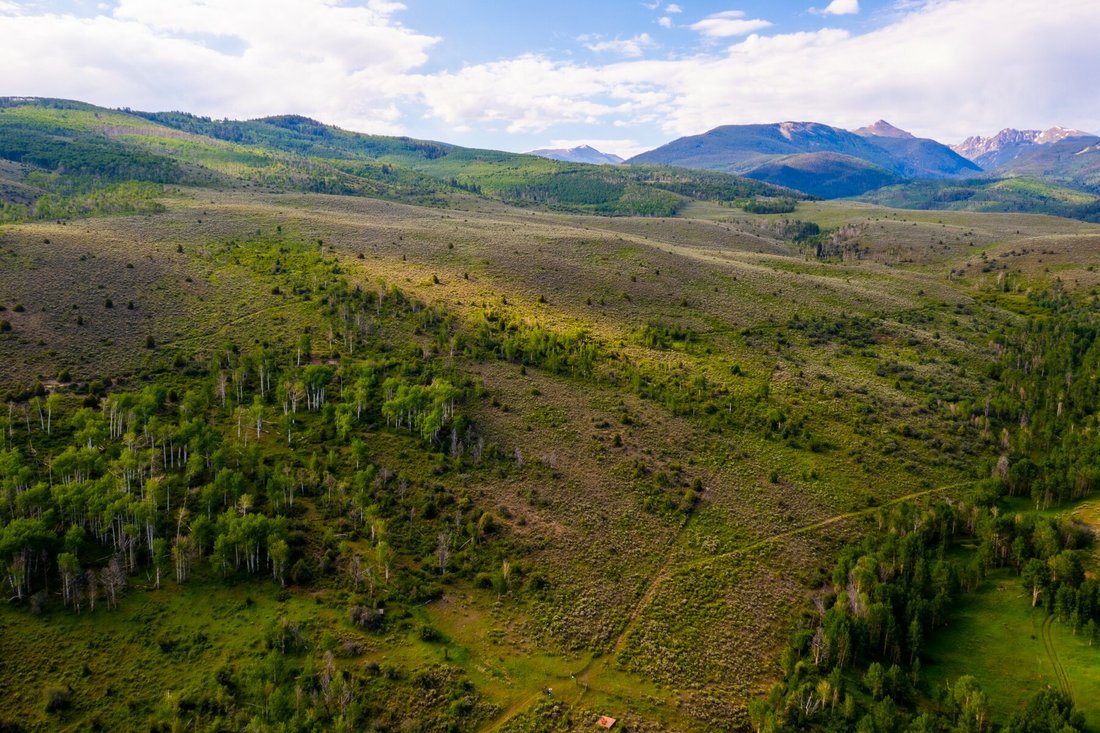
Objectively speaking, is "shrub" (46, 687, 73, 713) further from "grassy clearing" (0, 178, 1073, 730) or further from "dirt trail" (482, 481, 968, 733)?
"dirt trail" (482, 481, 968, 733)

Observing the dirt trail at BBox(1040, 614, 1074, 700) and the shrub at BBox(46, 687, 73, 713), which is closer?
the shrub at BBox(46, 687, 73, 713)

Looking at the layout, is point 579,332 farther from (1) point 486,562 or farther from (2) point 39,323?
(2) point 39,323

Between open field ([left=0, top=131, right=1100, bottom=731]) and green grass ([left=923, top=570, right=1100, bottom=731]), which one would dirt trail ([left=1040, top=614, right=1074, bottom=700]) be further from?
open field ([left=0, top=131, right=1100, bottom=731])

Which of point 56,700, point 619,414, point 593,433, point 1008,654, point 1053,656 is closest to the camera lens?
point 56,700

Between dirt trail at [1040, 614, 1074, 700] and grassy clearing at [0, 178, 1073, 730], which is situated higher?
grassy clearing at [0, 178, 1073, 730]

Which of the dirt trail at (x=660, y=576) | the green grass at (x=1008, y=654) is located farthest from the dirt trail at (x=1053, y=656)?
the dirt trail at (x=660, y=576)

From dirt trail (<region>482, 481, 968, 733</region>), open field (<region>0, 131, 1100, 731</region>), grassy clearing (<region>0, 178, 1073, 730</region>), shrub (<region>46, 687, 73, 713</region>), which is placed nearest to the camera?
shrub (<region>46, 687, 73, 713</region>)

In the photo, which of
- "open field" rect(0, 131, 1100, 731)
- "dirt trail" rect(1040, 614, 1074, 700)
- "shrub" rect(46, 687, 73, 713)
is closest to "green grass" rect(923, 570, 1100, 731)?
"dirt trail" rect(1040, 614, 1074, 700)

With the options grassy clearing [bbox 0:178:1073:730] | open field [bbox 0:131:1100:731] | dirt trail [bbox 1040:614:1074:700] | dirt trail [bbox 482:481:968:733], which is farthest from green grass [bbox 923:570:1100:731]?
grassy clearing [bbox 0:178:1073:730]

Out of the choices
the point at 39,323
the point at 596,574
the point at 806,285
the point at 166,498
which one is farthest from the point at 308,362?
the point at 806,285

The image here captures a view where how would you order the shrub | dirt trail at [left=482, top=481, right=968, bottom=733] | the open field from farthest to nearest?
the open field, dirt trail at [left=482, top=481, right=968, bottom=733], the shrub

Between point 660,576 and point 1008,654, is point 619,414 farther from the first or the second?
point 1008,654

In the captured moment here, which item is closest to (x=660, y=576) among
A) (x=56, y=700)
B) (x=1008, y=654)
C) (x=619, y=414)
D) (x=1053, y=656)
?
(x=619, y=414)

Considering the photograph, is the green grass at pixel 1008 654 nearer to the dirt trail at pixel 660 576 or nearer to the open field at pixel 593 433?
the open field at pixel 593 433
